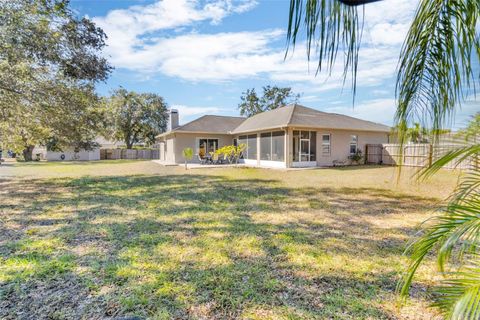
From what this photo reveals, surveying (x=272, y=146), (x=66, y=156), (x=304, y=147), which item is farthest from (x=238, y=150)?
(x=66, y=156)

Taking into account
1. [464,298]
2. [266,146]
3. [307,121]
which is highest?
[307,121]

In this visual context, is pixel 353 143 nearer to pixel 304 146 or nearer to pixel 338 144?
pixel 338 144

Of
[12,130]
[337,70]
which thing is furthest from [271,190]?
[12,130]

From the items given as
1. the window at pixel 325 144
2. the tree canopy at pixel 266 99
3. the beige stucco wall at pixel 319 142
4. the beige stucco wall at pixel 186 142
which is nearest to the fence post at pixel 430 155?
the beige stucco wall at pixel 319 142

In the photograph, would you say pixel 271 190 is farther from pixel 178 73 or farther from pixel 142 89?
pixel 142 89

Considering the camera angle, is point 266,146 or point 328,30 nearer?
point 328,30

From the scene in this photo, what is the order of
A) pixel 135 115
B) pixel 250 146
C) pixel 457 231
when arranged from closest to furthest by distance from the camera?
pixel 457 231
pixel 250 146
pixel 135 115

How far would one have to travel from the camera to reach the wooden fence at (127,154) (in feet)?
103

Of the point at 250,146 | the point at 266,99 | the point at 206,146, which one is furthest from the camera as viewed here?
the point at 266,99

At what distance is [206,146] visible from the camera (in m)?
20.9

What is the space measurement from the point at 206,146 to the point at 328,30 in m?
20.0

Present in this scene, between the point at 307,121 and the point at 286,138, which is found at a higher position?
the point at 307,121

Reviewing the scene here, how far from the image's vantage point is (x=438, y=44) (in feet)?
4.32

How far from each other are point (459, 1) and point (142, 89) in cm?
3628
